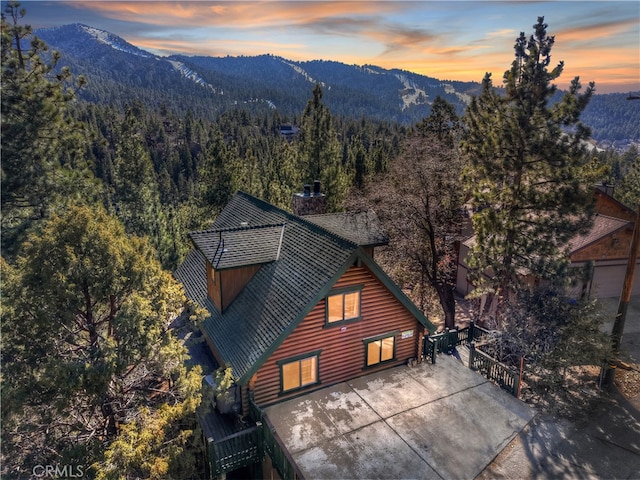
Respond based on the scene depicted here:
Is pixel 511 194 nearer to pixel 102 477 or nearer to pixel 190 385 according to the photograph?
pixel 190 385

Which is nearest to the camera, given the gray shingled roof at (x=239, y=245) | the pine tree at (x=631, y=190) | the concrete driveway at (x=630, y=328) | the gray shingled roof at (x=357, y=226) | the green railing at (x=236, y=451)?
the green railing at (x=236, y=451)

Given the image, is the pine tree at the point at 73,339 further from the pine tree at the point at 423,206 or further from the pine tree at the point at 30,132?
the pine tree at the point at 423,206

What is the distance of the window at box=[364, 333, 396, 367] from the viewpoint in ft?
47.9

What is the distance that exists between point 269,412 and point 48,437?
596 centimetres

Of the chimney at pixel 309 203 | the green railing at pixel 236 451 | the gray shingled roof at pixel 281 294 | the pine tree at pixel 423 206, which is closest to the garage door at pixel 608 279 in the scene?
the pine tree at pixel 423 206

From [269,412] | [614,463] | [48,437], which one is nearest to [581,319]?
[614,463]

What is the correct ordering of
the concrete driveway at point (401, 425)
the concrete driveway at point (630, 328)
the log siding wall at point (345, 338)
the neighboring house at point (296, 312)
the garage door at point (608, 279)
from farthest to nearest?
the garage door at point (608, 279) < the concrete driveway at point (630, 328) < the log siding wall at point (345, 338) < the neighboring house at point (296, 312) < the concrete driveway at point (401, 425)

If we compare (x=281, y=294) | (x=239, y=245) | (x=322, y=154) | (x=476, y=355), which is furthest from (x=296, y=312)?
(x=322, y=154)

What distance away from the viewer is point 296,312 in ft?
41.6

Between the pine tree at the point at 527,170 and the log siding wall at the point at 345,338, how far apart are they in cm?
504

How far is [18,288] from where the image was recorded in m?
8.30

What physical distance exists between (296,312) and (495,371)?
8067 mm

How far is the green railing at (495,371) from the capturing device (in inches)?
545

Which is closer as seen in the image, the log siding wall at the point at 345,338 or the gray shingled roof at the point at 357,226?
the log siding wall at the point at 345,338
